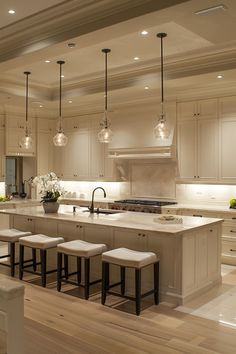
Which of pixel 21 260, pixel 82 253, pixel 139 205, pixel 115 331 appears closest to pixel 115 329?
pixel 115 331

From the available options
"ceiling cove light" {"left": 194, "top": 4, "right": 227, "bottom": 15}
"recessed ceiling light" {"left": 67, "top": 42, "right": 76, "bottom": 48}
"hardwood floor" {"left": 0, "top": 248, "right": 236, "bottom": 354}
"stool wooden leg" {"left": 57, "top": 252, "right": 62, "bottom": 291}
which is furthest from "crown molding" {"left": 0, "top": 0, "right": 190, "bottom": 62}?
"hardwood floor" {"left": 0, "top": 248, "right": 236, "bottom": 354}

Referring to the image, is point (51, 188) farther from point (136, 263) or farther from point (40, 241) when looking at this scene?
point (136, 263)

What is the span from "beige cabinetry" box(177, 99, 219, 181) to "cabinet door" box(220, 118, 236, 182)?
0.34 feet

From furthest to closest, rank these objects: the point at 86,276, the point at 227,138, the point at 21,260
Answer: the point at 227,138, the point at 21,260, the point at 86,276

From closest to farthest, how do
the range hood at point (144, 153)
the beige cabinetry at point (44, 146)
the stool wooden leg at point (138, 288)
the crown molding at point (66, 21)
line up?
1. the crown molding at point (66, 21)
2. the stool wooden leg at point (138, 288)
3. the range hood at point (144, 153)
4. the beige cabinetry at point (44, 146)

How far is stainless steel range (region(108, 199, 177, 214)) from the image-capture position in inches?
274

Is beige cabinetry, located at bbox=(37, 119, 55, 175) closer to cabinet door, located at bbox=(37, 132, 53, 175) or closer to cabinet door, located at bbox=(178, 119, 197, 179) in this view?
cabinet door, located at bbox=(37, 132, 53, 175)

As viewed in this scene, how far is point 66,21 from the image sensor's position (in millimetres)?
4047

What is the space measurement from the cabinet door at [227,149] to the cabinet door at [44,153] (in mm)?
4340

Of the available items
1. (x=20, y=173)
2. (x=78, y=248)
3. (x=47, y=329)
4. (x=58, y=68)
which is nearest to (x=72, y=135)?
(x=20, y=173)

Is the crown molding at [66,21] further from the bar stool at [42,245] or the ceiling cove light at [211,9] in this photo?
the bar stool at [42,245]

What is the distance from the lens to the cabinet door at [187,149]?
6.93m

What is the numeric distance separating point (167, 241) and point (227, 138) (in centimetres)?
284

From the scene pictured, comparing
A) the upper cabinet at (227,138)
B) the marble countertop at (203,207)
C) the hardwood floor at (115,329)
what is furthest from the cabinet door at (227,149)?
the hardwood floor at (115,329)
